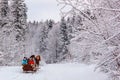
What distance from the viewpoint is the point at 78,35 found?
7.84 meters

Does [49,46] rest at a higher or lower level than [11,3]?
lower

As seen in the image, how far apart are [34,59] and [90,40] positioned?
47.6 ft

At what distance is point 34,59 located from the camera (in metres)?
22.3

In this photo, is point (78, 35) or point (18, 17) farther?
point (18, 17)

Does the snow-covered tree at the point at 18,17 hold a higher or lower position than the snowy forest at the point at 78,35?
higher

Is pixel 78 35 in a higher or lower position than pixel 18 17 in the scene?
lower

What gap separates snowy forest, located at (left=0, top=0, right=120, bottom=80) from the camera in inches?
269

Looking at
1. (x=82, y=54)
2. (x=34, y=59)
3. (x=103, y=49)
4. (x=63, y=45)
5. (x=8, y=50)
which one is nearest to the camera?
(x=103, y=49)

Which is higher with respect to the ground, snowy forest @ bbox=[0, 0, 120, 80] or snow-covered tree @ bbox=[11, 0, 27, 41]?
snow-covered tree @ bbox=[11, 0, 27, 41]

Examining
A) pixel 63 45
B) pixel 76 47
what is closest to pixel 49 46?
pixel 63 45

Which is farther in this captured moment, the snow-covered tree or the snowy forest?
the snow-covered tree

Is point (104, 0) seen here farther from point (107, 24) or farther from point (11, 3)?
point (11, 3)

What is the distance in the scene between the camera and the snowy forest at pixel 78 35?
684 centimetres

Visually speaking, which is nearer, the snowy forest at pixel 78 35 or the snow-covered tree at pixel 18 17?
the snowy forest at pixel 78 35
